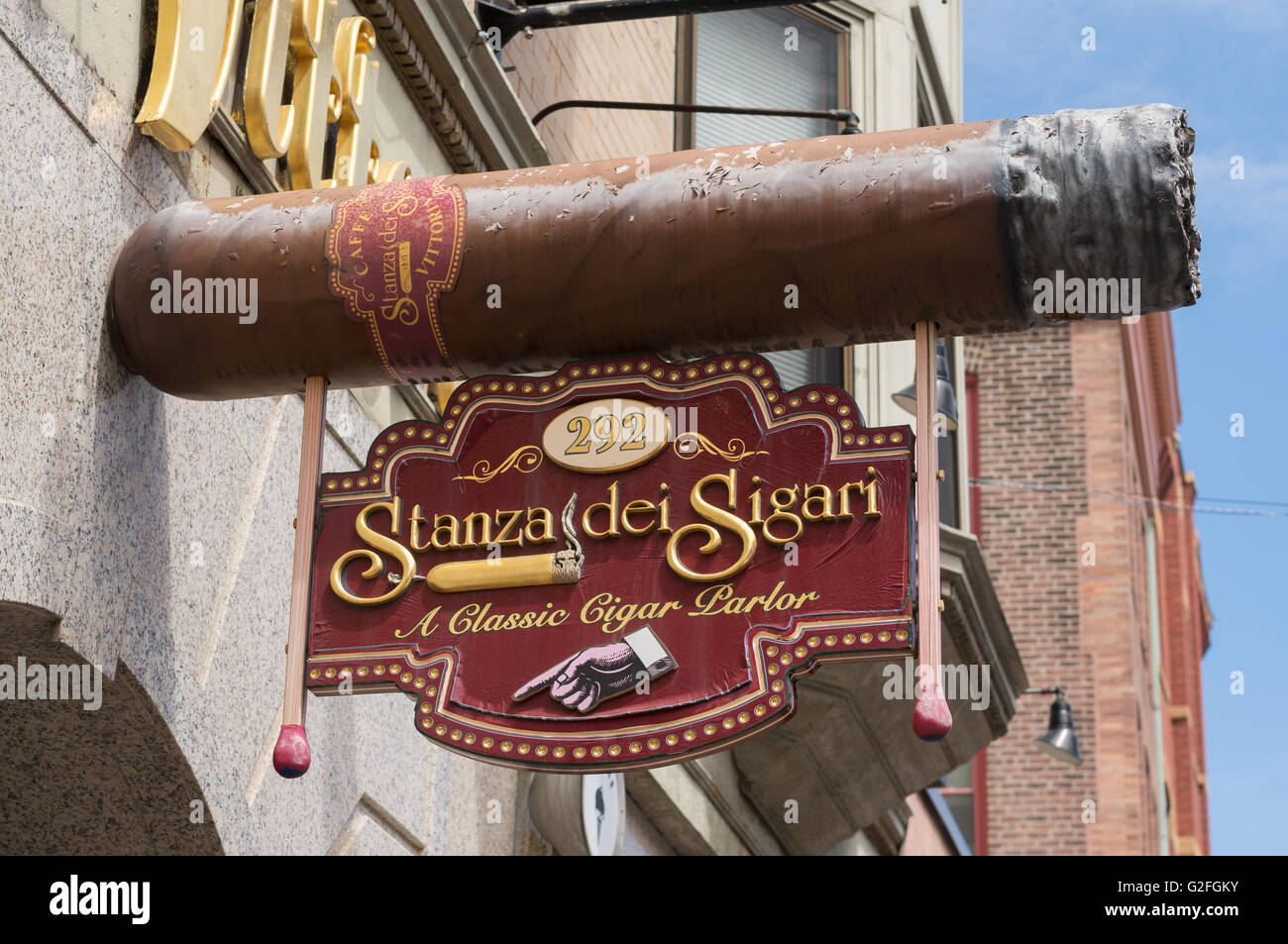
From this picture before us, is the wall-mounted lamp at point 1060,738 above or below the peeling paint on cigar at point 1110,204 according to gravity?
below

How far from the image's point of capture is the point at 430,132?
7180 mm

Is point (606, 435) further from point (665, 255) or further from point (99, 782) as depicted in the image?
point (99, 782)

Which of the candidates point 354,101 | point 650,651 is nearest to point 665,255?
point 650,651

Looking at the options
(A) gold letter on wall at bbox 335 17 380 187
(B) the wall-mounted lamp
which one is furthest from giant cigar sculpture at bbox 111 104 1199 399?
(B) the wall-mounted lamp

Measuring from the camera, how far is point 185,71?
5.06 meters

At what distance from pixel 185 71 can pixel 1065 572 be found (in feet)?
57.8

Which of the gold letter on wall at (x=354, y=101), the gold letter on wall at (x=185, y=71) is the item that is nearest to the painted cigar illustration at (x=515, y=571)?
the gold letter on wall at (x=185, y=71)

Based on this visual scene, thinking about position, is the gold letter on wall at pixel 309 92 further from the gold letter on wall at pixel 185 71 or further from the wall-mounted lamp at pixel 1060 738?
the wall-mounted lamp at pixel 1060 738

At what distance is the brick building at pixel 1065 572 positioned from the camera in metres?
20.4

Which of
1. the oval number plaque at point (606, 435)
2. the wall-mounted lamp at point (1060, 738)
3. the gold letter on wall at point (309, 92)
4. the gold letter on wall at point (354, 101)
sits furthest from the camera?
the wall-mounted lamp at point (1060, 738)

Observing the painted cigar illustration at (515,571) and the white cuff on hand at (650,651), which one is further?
the painted cigar illustration at (515,571)

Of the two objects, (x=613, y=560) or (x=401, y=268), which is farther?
(x=401, y=268)
